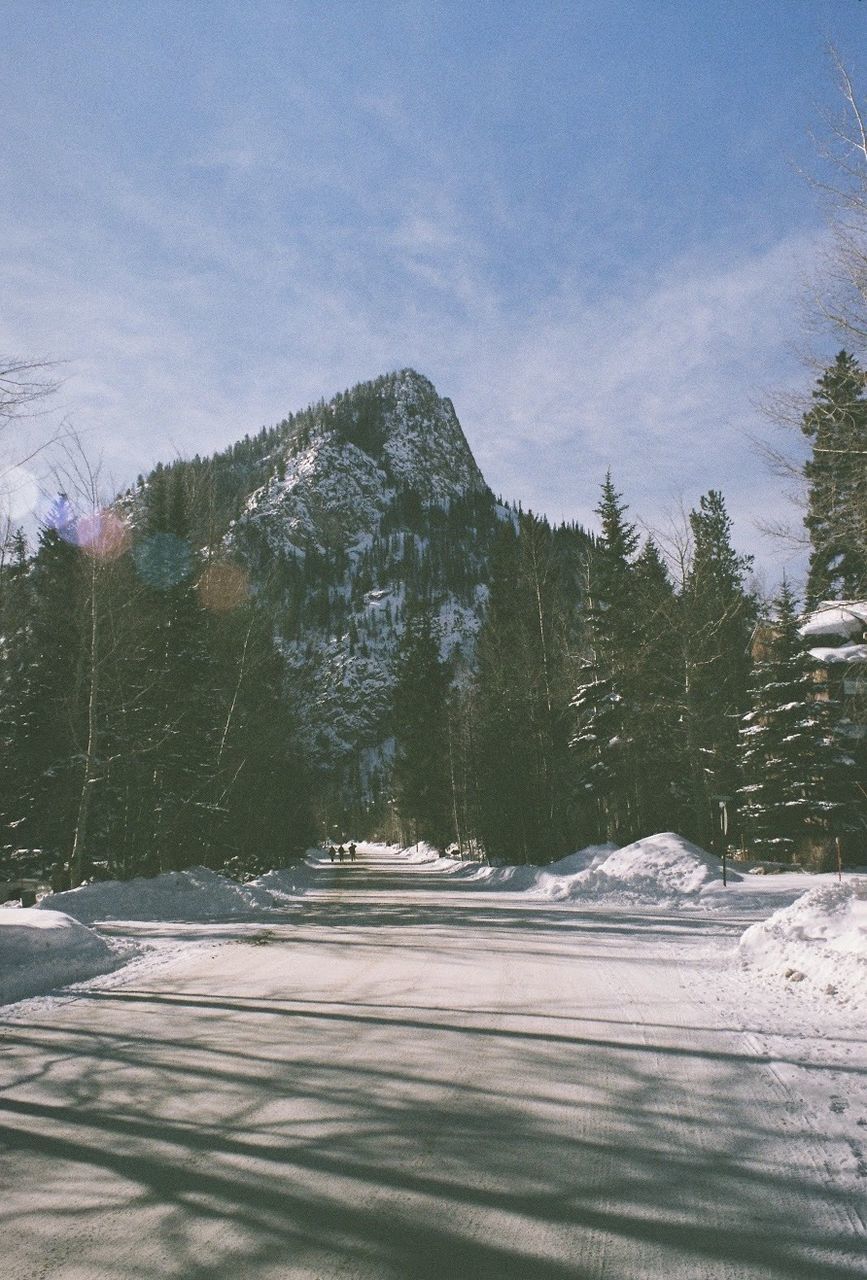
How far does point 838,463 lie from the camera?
12.3m

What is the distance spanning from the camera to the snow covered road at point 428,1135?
10.4 feet

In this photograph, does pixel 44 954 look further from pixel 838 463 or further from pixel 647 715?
pixel 647 715

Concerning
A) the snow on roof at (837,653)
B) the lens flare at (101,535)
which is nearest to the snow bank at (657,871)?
the snow on roof at (837,653)

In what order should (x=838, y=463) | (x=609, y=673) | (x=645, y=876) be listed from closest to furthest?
(x=838, y=463) < (x=645, y=876) < (x=609, y=673)

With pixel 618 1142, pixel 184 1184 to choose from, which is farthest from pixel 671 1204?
pixel 184 1184

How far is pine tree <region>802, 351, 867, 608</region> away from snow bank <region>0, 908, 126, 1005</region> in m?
11.6

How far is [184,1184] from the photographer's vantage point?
146 inches

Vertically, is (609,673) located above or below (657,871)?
above

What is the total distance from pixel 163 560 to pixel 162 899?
13126 mm

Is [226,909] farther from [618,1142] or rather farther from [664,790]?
[664,790]

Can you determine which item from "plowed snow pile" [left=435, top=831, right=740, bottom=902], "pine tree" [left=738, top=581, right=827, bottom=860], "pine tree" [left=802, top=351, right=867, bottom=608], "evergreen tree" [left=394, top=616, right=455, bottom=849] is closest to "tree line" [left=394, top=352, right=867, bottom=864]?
"pine tree" [left=738, top=581, right=827, bottom=860]

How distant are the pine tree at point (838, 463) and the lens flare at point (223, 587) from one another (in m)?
22.6

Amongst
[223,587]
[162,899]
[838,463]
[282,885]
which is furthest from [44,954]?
[223,587]

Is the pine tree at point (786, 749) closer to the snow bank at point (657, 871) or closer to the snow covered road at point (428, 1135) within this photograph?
the snow bank at point (657, 871)
